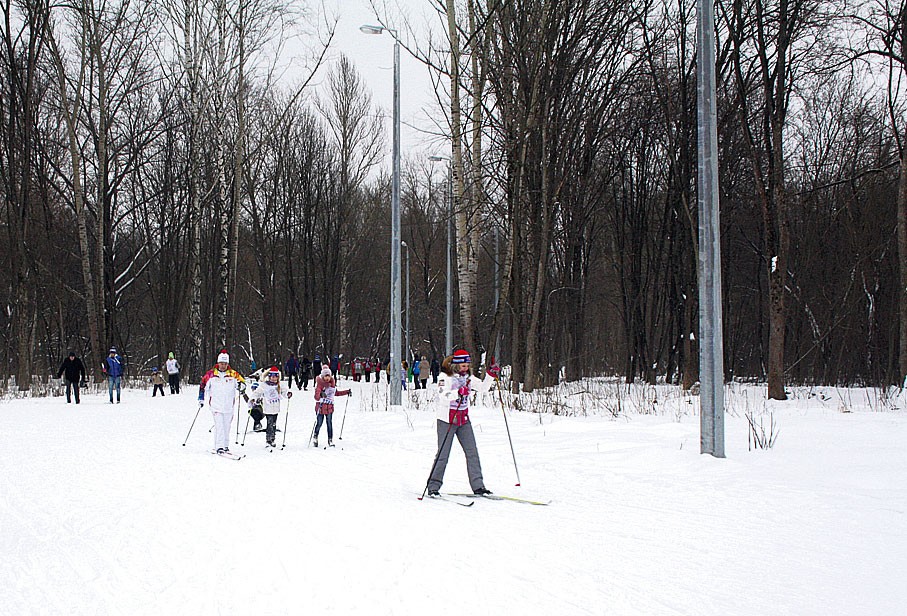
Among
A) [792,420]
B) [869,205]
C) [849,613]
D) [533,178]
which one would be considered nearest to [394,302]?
[533,178]

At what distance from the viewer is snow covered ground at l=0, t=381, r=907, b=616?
5.50 m

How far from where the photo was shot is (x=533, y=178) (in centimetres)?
2281

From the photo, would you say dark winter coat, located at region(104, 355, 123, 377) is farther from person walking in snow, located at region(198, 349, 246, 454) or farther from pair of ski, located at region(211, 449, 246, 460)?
pair of ski, located at region(211, 449, 246, 460)

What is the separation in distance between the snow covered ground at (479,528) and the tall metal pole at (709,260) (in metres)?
0.60

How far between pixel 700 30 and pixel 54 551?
10277 millimetres

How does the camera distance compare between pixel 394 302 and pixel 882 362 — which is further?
pixel 882 362

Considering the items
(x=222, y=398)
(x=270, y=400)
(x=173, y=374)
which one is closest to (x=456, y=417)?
(x=222, y=398)

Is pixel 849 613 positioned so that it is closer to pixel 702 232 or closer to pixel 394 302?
pixel 702 232

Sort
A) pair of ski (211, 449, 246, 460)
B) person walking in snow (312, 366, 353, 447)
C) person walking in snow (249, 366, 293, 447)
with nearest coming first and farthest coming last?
1. pair of ski (211, 449, 246, 460)
2. person walking in snow (312, 366, 353, 447)
3. person walking in snow (249, 366, 293, 447)

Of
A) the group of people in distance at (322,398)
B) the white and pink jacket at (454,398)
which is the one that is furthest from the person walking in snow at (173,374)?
the white and pink jacket at (454,398)

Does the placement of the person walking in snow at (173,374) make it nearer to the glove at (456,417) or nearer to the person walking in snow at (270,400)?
the person walking in snow at (270,400)

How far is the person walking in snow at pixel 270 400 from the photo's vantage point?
579 inches

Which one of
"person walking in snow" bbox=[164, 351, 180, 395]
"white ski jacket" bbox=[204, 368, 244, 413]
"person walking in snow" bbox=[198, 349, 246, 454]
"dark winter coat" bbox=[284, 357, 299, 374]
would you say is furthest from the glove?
"dark winter coat" bbox=[284, 357, 299, 374]

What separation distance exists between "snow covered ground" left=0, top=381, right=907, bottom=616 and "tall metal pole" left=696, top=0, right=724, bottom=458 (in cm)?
60
